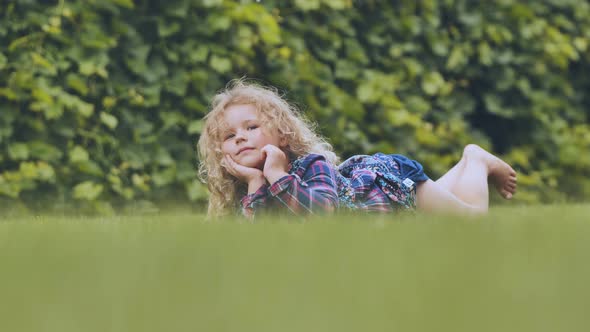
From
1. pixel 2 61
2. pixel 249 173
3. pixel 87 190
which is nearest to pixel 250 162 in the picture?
pixel 249 173

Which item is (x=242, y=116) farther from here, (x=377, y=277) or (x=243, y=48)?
(x=377, y=277)

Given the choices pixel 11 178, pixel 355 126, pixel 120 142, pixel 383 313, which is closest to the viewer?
pixel 383 313

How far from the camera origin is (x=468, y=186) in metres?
3.53

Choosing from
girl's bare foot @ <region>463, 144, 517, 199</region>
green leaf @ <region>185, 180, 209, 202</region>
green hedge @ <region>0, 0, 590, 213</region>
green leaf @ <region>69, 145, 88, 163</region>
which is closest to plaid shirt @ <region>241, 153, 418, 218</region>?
girl's bare foot @ <region>463, 144, 517, 199</region>

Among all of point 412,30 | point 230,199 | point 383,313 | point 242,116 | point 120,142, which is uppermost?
point 412,30

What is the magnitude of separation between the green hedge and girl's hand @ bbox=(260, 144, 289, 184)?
62.0 inches

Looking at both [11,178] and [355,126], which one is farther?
[355,126]

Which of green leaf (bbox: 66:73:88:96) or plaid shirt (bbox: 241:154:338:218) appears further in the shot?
green leaf (bbox: 66:73:88:96)

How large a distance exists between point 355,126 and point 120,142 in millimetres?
1365

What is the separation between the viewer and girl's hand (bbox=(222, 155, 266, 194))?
282 cm

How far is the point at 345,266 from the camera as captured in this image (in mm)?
958

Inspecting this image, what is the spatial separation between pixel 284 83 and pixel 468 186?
1510 mm

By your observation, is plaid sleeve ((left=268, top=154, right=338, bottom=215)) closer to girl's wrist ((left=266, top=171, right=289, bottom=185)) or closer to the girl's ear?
girl's wrist ((left=266, top=171, right=289, bottom=185))

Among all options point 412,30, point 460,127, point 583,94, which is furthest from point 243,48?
point 583,94
